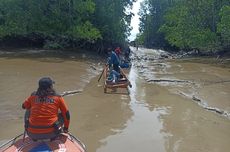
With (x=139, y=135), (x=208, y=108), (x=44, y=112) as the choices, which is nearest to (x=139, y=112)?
(x=208, y=108)

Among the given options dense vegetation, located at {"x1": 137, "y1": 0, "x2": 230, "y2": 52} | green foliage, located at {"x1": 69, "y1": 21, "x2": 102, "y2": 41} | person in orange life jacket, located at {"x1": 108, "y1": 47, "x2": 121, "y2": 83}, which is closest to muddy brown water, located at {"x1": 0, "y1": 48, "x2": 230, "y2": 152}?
person in orange life jacket, located at {"x1": 108, "y1": 47, "x2": 121, "y2": 83}

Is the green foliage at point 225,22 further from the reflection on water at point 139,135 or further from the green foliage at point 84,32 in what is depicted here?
the reflection on water at point 139,135

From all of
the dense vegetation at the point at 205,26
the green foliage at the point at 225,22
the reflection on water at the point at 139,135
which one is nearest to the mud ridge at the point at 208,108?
the reflection on water at the point at 139,135

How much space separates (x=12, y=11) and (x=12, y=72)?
1048 centimetres

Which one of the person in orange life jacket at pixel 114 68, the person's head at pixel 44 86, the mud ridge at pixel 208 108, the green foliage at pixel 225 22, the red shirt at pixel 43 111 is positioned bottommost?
the mud ridge at pixel 208 108

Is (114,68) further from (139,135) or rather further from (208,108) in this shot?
(139,135)

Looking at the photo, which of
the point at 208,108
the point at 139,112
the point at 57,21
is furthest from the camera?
the point at 57,21

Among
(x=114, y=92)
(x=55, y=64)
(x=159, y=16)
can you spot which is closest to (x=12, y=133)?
(x=114, y=92)

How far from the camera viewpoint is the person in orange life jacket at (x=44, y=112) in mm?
A: 6508

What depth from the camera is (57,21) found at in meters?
30.2

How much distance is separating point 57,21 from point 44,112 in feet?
80.4

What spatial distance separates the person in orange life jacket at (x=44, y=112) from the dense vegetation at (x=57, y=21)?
2276 cm

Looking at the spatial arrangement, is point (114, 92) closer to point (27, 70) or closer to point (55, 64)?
point (27, 70)

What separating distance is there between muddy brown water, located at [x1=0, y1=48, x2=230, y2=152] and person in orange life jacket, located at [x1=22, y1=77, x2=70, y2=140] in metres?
2.28
